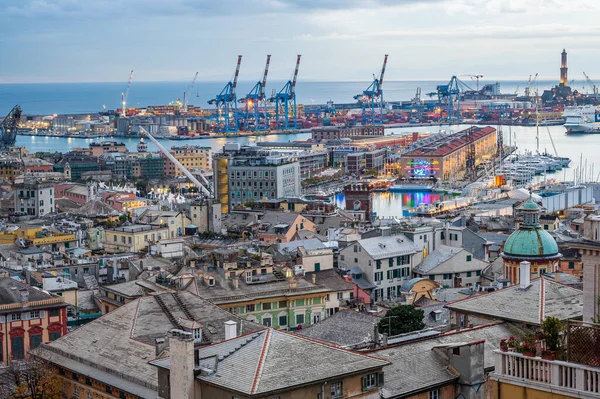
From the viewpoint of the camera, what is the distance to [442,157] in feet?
241

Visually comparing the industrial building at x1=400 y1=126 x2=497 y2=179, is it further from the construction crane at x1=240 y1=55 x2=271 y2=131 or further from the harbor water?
the construction crane at x1=240 y1=55 x2=271 y2=131

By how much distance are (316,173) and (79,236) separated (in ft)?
142

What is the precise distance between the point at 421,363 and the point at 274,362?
68.3 inches

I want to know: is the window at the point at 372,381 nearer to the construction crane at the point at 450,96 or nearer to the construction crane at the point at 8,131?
the construction crane at the point at 8,131

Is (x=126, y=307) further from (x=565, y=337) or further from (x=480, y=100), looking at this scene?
(x=480, y=100)

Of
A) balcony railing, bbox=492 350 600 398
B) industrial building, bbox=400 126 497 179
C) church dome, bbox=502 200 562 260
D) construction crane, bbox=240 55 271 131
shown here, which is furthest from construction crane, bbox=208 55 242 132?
balcony railing, bbox=492 350 600 398

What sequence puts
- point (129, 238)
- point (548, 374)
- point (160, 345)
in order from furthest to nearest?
point (129, 238)
point (160, 345)
point (548, 374)

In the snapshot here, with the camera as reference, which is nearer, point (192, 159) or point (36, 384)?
point (36, 384)

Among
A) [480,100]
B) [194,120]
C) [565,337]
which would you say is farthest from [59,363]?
[480,100]

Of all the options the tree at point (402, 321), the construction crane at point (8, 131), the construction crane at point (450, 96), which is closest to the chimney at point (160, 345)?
the tree at point (402, 321)

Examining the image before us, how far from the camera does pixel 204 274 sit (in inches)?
717

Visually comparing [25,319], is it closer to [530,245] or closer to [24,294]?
[24,294]

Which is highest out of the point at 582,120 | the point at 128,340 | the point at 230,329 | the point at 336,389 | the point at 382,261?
the point at 582,120

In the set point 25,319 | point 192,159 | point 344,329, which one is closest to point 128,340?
point 344,329
